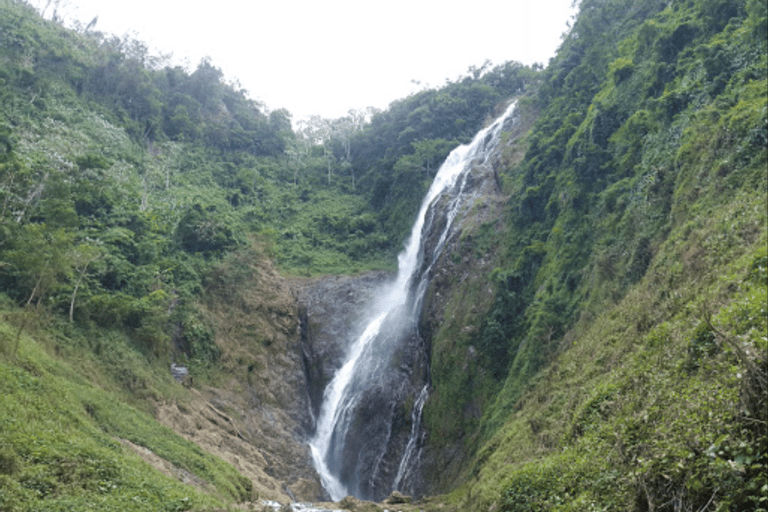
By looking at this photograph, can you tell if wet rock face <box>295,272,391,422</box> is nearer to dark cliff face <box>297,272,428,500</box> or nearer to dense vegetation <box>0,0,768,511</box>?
dark cliff face <box>297,272,428,500</box>

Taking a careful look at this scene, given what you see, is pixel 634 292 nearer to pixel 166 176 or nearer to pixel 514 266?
pixel 514 266

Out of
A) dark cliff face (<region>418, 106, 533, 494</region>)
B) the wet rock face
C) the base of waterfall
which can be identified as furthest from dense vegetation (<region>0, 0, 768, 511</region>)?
the wet rock face

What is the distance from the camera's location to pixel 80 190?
97.8 feet

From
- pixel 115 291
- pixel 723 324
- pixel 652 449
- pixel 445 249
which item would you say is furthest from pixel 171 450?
pixel 445 249

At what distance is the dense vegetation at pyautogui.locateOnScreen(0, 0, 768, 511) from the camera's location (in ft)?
30.1

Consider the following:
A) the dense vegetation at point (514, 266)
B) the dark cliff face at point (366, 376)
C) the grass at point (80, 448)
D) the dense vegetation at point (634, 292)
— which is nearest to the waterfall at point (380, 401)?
the dark cliff face at point (366, 376)

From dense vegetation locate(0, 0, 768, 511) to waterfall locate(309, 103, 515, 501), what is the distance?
2.16 meters

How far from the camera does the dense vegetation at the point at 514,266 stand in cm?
918

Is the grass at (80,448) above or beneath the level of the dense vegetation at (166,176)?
beneath

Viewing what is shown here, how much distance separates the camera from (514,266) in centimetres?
2684

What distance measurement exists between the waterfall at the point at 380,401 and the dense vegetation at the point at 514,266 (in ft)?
7.09

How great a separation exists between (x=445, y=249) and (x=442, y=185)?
11.1 metres

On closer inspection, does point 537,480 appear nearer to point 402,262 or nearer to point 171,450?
point 171,450

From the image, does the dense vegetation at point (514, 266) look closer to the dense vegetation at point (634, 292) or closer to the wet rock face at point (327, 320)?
the dense vegetation at point (634, 292)
